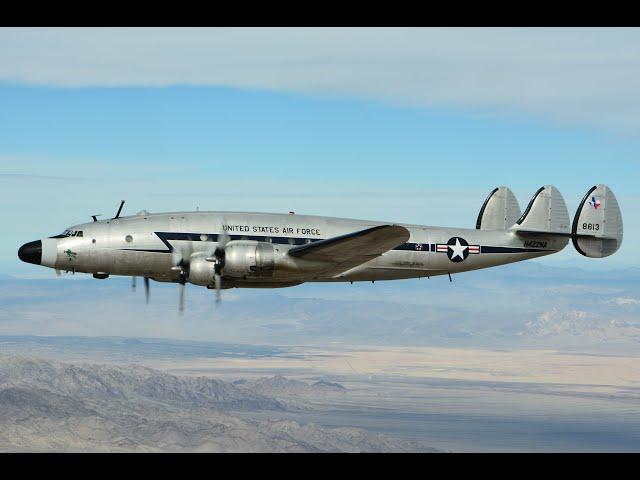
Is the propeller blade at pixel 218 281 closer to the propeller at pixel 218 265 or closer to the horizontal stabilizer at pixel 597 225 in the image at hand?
the propeller at pixel 218 265

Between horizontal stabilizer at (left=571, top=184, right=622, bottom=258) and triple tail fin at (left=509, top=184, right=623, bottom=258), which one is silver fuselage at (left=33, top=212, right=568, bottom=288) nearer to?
triple tail fin at (left=509, top=184, right=623, bottom=258)

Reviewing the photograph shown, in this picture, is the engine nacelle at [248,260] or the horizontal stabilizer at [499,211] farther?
the horizontal stabilizer at [499,211]

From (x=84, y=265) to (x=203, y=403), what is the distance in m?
171

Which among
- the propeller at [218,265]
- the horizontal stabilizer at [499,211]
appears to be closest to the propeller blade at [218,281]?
the propeller at [218,265]

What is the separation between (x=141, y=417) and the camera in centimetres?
15588

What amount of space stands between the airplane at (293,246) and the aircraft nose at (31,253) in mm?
34

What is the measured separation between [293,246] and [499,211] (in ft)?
32.6

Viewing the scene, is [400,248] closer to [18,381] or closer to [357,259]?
[357,259]

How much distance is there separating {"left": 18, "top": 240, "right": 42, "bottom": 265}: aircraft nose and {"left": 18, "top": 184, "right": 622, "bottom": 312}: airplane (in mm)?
34

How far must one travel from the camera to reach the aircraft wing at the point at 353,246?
27.1 metres

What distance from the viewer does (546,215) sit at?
34.6m

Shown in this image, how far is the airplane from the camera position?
28016 mm

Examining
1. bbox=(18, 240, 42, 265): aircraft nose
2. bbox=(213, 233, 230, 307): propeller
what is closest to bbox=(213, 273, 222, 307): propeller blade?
bbox=(213, 233, 230, 307): propeller

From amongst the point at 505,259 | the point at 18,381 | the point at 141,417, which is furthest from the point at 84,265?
the point at 18,381
